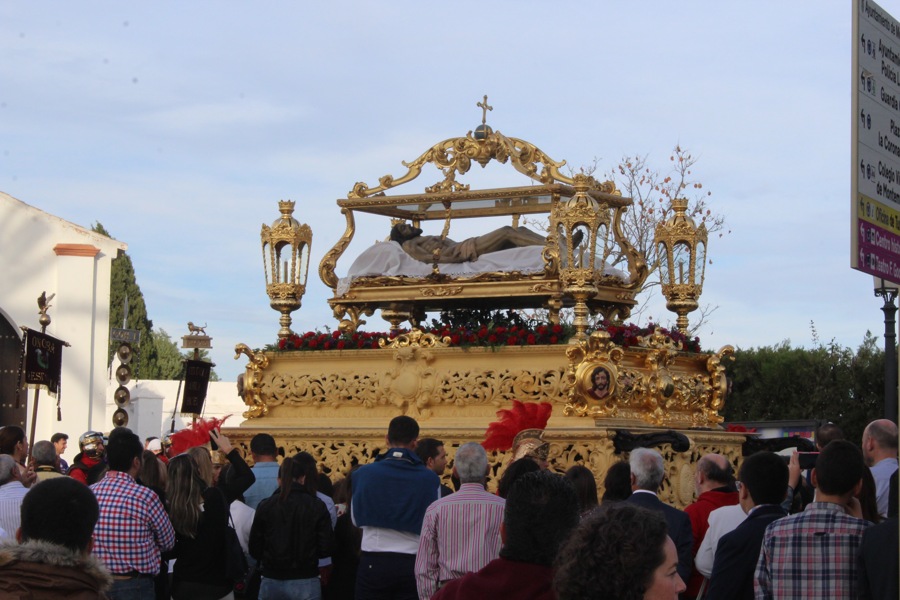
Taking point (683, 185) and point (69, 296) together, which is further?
point (683, 185)

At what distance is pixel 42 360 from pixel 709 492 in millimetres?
12004

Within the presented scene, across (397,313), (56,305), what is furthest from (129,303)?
(397,313)

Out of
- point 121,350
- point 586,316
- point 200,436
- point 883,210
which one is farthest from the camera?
point 121,350

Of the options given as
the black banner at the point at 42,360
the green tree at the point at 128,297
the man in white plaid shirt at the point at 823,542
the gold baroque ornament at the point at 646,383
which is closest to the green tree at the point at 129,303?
the green tree at the point at 128,297

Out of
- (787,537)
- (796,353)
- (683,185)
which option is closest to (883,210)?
(787,537)

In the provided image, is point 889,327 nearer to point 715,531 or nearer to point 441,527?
point 715,531

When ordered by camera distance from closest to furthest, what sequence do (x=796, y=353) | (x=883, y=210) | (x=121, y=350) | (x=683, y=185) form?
(x=883, y=210) < (x=121, y=350) < (x=796, y=353) < (x=683, y=185)

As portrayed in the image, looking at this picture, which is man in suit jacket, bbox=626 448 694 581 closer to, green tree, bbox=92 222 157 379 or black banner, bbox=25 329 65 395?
black banner, bbox=25 329 65 395

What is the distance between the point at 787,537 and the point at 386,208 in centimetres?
1263

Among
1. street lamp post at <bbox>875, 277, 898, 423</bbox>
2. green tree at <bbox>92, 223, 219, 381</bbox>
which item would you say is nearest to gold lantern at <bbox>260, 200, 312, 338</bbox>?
street lamp post at <bbox>875, 277, 898, 423</bbox>

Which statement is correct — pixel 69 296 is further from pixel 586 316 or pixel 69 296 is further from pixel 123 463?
pixel 123 463

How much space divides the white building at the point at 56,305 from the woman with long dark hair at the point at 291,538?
60.1ft

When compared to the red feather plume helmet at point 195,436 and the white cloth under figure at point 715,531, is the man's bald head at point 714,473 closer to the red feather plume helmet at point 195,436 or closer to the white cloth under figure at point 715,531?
the white cloth under figure at point 715,531

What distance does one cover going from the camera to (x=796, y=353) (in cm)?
2820
